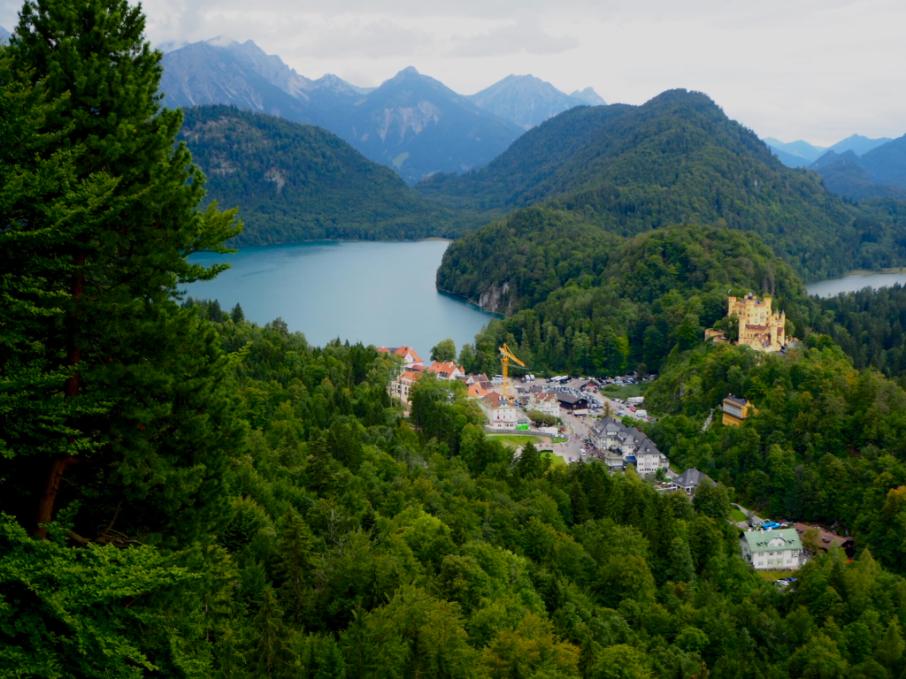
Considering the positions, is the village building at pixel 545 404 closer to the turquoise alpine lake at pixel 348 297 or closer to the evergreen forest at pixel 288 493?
the evergreen forest at pixel 288 493

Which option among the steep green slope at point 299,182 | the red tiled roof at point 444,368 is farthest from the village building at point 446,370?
the steep green slope at point 299,182

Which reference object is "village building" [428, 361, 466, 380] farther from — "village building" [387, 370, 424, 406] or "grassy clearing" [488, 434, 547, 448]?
"grassy clearing" [488, 434, 547, 448]

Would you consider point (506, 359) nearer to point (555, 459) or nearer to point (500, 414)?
point (500, 414)

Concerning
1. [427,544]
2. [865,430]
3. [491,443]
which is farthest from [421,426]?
[865,430]

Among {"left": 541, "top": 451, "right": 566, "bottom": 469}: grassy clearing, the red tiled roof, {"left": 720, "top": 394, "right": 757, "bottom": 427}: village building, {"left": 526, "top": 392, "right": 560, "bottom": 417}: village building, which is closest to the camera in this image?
{"left": 541, "top": 451, "right": 566, "bottom": 469}: grassy clearing

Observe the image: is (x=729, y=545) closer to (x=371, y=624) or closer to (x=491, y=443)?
(x=491, y=443)

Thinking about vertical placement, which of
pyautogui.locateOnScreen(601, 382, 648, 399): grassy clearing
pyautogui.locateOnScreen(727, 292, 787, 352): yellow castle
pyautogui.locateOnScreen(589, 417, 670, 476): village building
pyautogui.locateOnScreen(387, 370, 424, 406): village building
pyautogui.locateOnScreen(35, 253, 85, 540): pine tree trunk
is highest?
pyautogui.locateOnScreen(35, 253, 85, 540): pine tree trunk

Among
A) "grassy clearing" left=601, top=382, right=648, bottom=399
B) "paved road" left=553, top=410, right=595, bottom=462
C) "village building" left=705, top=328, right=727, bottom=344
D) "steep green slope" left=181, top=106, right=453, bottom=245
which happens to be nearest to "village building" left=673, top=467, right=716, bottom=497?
"paved road" left=553, top=410, right=595, bottom=462
